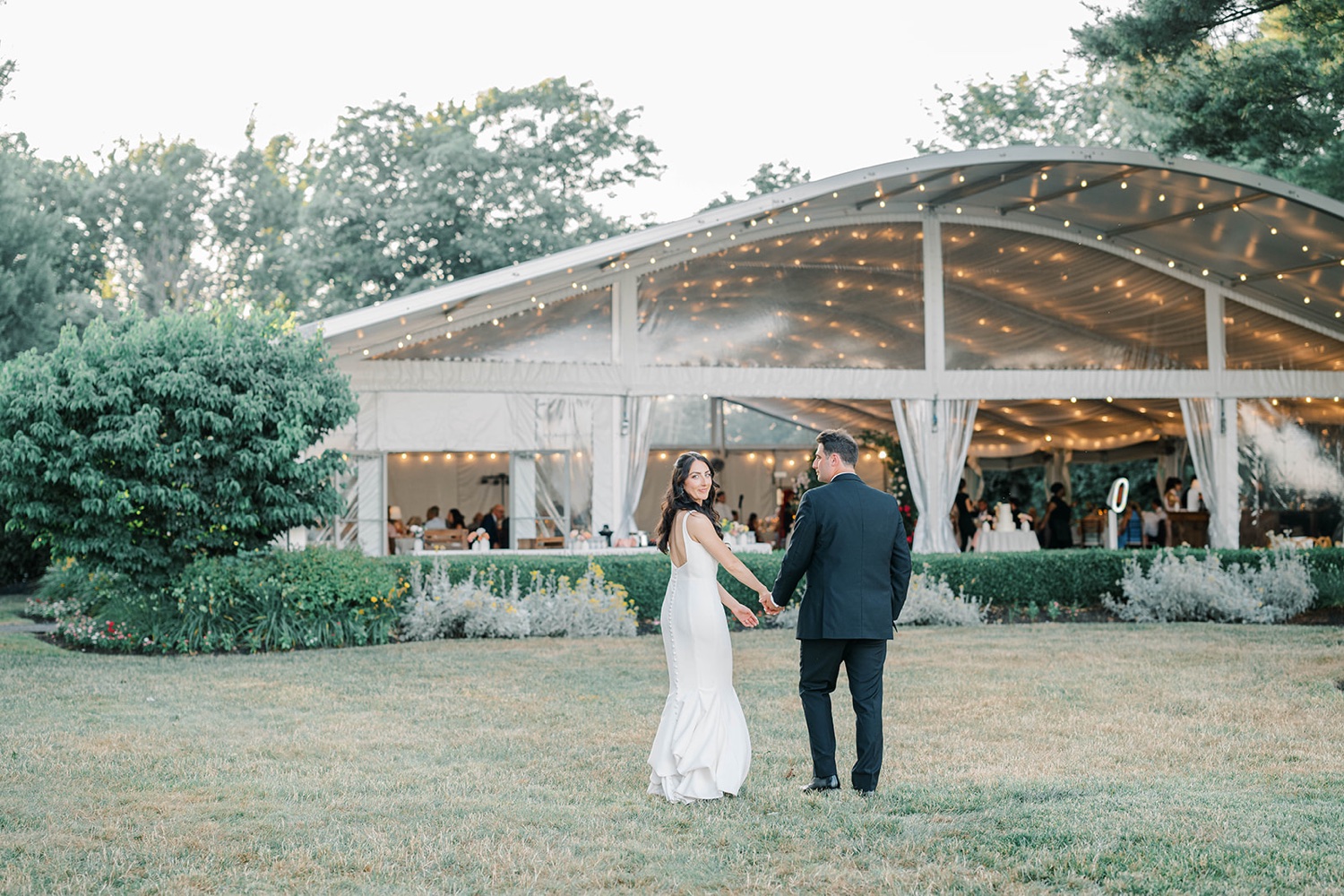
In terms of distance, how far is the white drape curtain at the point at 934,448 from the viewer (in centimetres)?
1650

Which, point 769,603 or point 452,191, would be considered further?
point 452,191

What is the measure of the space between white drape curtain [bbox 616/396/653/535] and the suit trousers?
10027 millimetres

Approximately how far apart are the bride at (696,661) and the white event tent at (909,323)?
8575 mm

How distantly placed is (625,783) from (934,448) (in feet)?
36.7

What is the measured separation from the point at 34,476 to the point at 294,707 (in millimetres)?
4471

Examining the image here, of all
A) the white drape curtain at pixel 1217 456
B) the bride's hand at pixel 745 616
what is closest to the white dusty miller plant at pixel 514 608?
the bride's hand at pixel 745 616

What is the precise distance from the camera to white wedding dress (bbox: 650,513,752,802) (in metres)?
5.54

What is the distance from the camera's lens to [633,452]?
15.7 m

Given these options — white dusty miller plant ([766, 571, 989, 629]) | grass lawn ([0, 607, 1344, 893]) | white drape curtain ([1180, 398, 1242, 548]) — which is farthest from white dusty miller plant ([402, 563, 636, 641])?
white drape curtain ([1180, 398, 1242, 548])

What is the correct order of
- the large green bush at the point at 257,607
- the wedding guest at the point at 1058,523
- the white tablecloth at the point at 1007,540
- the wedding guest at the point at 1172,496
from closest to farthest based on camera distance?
the large green bush at the point at 257,607 → the white tablecloth at the point at 1007,540 → the wedding guest at the point at 1058,523 → the wedding guest at the point at 1172,496

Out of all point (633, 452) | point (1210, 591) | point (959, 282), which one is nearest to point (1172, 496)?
point (959, 282)

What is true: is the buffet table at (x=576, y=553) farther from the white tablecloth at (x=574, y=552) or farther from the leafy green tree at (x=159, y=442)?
the leafy green tree at (x=159, y=442)

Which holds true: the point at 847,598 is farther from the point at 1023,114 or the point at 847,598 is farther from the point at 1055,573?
the point at 1023,114

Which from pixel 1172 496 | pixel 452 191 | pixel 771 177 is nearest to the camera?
pixel 1172 496
